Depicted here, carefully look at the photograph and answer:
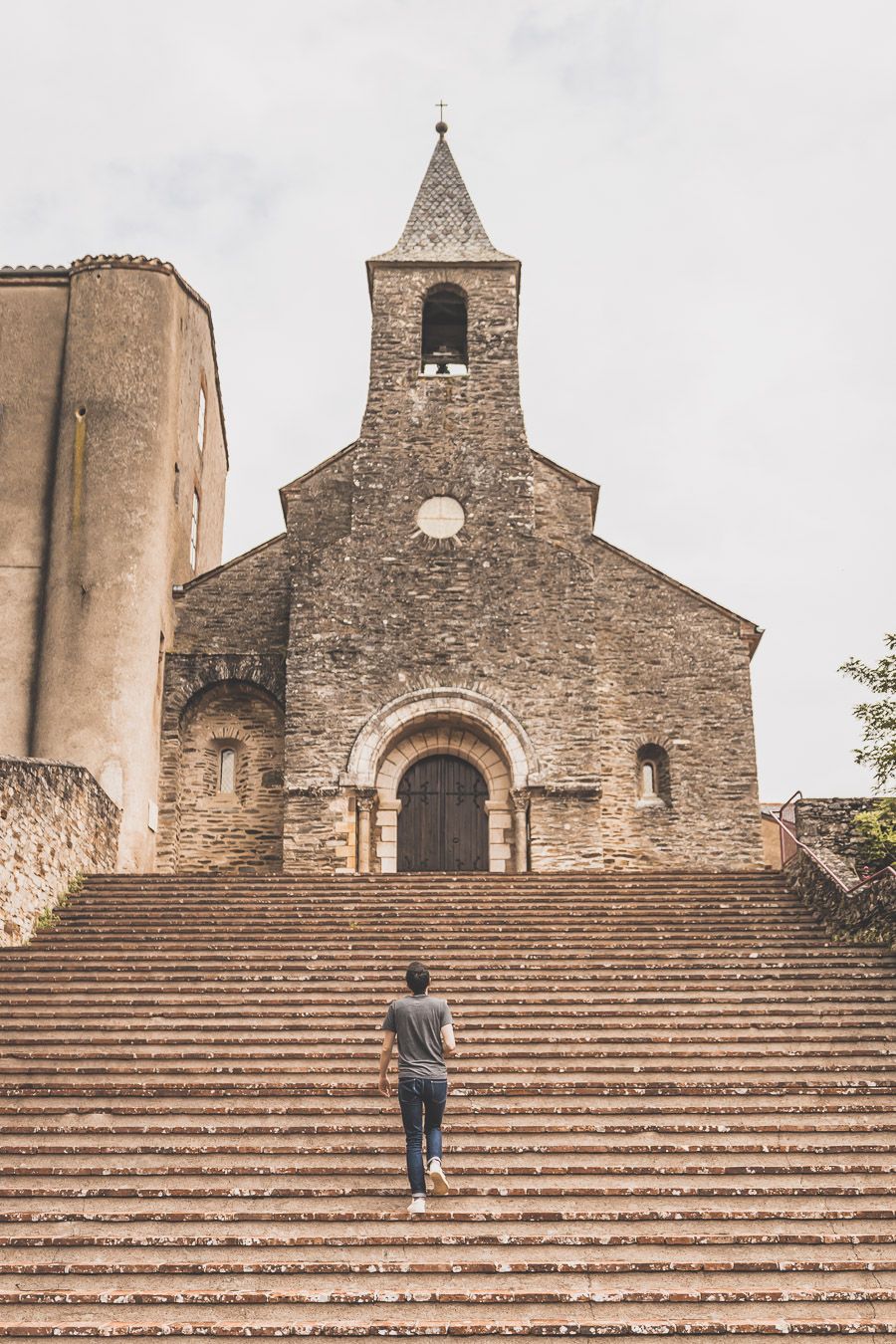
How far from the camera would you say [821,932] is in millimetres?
14539

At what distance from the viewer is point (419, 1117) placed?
9141 millimetres

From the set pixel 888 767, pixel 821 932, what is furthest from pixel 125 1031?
pixel 888 767

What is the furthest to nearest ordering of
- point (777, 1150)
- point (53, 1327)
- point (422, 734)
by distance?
point (422, 734)
point (777, 1150)
point (53, 1327)

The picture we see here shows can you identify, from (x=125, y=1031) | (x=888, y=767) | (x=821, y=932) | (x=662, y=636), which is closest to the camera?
(x=125, y=1031)

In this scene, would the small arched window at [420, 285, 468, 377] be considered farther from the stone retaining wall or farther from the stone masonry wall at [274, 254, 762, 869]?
the stone retaining wall

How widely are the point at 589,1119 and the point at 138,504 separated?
13104 millimetres

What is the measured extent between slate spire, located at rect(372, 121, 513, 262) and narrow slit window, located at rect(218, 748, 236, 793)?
8628 mm

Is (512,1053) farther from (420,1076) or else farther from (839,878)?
(839,878)

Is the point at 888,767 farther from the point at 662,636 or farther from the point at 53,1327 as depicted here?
the point at 53,1327

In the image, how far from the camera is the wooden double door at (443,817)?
69.4 feet

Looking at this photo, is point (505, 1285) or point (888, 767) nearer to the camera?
point (505, 1285)

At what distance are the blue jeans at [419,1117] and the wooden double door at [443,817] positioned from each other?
38.7 feet

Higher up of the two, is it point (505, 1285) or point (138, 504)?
point (138, 504)

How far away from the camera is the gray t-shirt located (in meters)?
9.14
